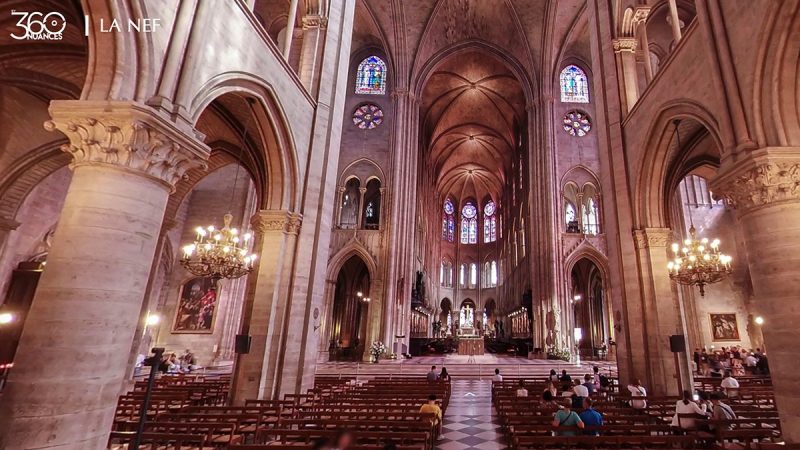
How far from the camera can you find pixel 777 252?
5273mm

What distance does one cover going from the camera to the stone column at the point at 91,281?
3.56m

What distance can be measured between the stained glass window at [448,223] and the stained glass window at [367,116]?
1002 inches

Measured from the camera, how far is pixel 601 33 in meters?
11.9

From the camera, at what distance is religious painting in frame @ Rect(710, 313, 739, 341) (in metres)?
18.9

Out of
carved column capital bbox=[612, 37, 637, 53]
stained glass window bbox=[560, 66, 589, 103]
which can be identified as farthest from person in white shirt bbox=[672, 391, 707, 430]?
stained glass window bbox=[560, 66, 589, 103]

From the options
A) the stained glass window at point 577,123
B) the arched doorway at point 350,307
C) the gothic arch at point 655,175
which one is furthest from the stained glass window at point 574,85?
the arched doorway at point 350,307

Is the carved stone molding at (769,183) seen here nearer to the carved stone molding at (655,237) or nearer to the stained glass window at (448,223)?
the carved stone molding at (655,237)

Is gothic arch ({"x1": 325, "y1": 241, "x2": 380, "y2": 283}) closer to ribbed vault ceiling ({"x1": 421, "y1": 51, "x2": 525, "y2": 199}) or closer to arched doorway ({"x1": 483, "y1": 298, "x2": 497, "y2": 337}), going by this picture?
ribbed vault ceiling ({"x1": 421, "y1": 51, "x2": 525, "y2": 199})

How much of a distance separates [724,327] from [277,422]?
75.0ft

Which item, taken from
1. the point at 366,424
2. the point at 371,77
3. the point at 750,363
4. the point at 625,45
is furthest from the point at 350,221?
the point at 750,363

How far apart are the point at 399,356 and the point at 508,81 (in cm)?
2148

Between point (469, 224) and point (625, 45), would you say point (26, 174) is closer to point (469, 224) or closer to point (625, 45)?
point (625, 45)

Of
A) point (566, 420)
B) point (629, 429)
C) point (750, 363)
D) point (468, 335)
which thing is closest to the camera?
point (629, 429)

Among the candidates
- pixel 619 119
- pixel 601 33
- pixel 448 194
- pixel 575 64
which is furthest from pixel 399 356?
pixel 448 194
